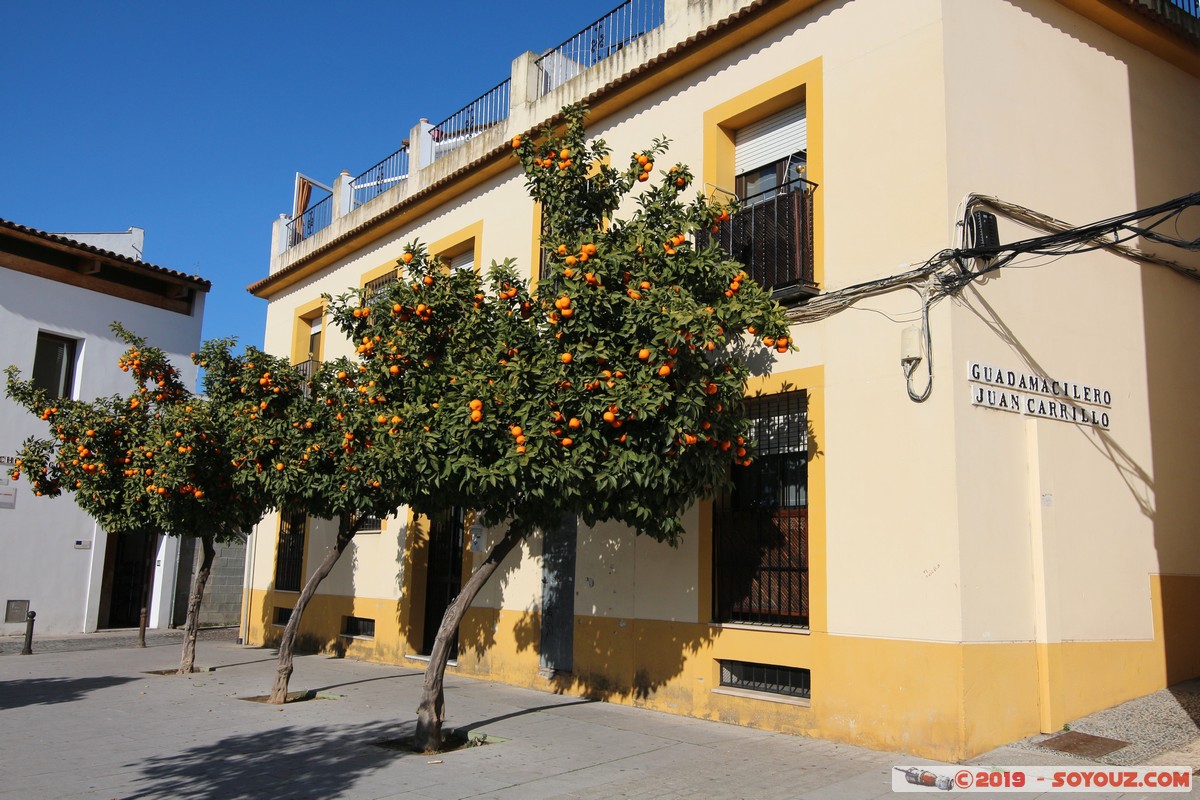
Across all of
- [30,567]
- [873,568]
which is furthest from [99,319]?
[873,568]

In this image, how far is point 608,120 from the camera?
37.3ft

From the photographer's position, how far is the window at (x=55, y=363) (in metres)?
18.8

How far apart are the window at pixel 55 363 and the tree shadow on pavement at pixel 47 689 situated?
8.27 metres

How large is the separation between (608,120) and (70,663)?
36.2 feet

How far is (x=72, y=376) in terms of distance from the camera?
63.2ft

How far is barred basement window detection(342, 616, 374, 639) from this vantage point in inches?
567

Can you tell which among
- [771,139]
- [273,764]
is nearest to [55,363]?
[273,764]

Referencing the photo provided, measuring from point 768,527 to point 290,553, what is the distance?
1017cm

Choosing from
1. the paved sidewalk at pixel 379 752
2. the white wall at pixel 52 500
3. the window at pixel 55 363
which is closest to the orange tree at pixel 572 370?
the paved sidewalk at pixel 379 752

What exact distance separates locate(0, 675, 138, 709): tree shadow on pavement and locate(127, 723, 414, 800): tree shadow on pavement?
3.54 meters

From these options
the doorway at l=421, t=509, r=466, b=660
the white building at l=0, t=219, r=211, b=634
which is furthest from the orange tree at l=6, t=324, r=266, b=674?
the white building at l=0, t=219, r=211, b=634

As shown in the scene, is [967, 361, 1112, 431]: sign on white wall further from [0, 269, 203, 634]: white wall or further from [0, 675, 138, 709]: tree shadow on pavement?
[0, 269, 203, 634]: white wall

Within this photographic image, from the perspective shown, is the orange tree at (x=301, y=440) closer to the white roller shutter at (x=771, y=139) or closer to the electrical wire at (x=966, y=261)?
the electrical wire at (x=966, y=261)

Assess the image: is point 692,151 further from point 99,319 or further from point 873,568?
point 99,319
